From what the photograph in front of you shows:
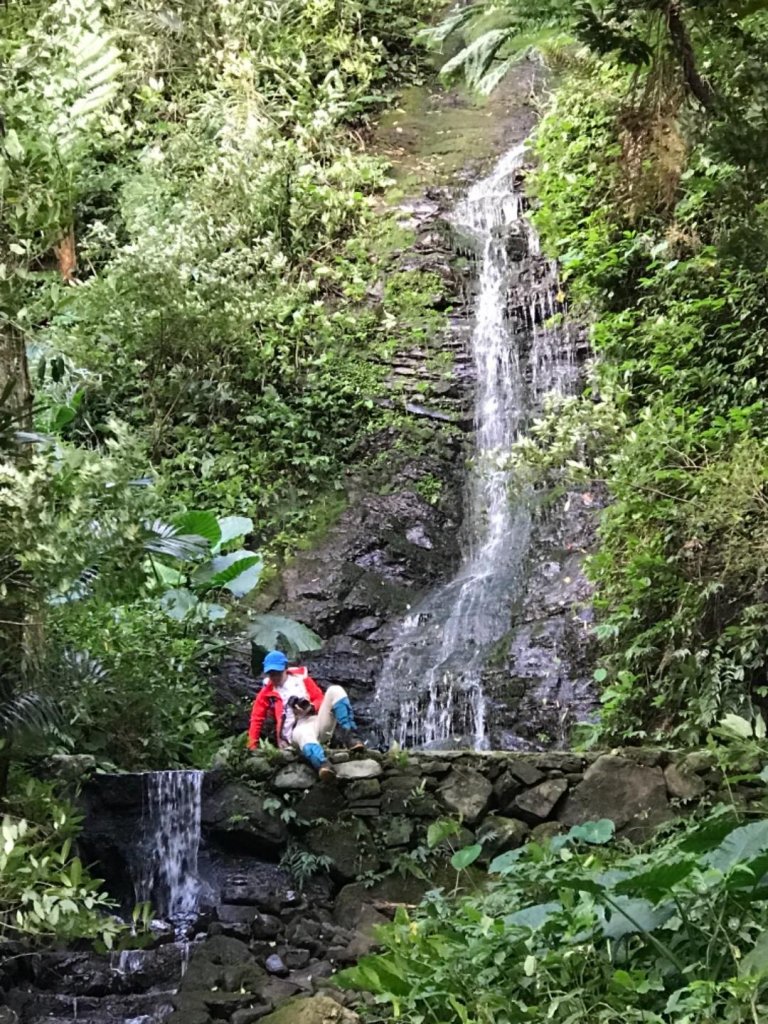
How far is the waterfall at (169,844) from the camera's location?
5988mm

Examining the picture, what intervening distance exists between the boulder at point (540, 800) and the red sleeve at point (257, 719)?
184 centimetres

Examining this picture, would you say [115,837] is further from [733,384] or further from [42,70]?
[733,384]

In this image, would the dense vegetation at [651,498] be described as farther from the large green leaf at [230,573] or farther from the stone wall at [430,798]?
the large green leaf at [230,573]

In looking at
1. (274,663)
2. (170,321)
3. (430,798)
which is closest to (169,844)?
(274,663)

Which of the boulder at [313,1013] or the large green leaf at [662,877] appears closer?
the large green leaf at [662,877]

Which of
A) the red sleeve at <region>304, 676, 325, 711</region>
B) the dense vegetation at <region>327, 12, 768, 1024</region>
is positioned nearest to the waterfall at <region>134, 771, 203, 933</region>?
the red sleeve at <region>304, 676, 325, 711</region>

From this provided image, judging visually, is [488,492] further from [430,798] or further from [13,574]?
[13,574]

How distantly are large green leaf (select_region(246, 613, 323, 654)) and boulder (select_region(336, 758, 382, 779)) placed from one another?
190cm

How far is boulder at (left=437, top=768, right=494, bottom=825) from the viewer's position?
5730mm

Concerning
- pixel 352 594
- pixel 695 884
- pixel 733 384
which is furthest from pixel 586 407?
pixel 695 884

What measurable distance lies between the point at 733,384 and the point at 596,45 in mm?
4680

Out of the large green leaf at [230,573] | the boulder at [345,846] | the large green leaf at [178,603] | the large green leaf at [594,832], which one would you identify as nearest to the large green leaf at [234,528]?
the large green leaf at [230,573]

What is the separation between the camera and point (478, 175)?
516 inches

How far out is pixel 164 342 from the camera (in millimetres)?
10367
